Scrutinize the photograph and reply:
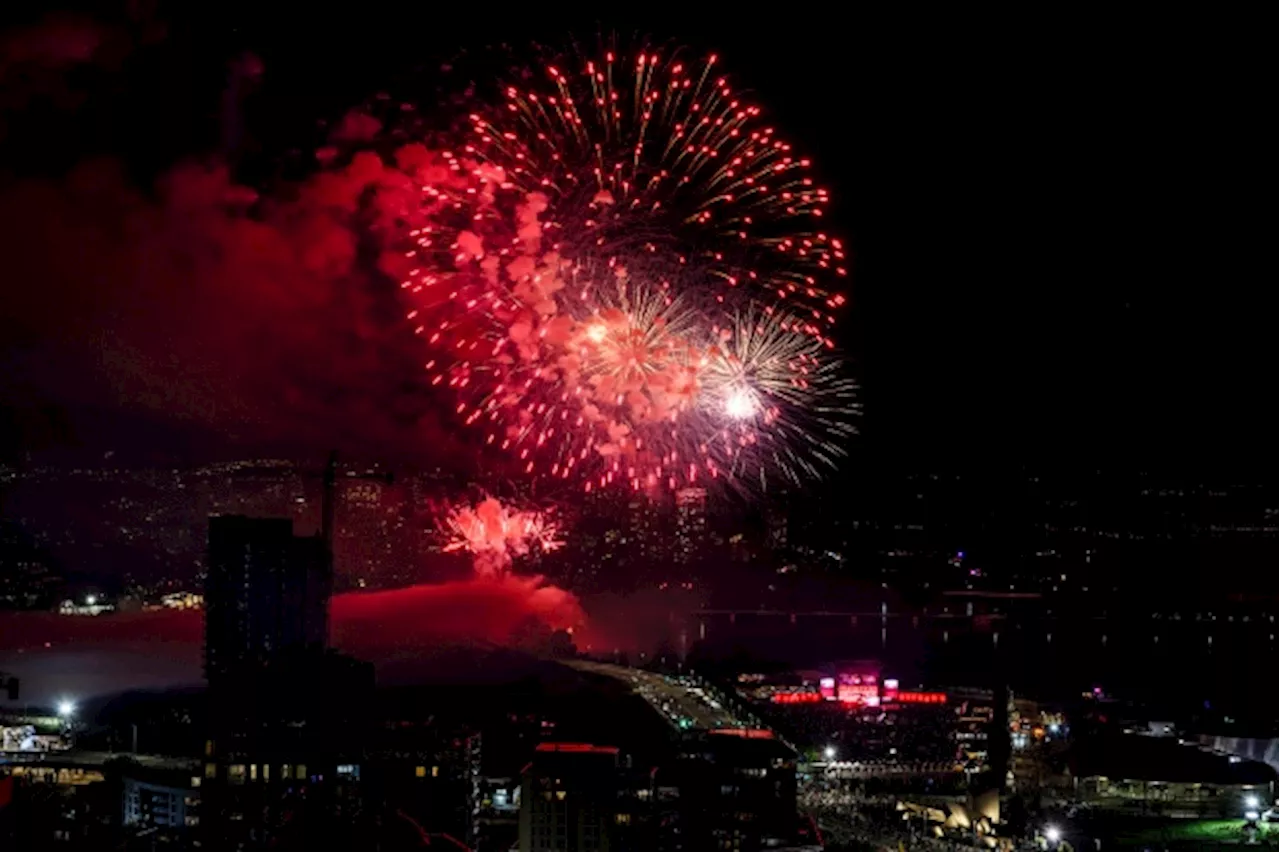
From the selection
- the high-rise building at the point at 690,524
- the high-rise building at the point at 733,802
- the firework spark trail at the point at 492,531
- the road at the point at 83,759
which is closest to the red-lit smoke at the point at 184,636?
the firework spark trail at the point at 492,531

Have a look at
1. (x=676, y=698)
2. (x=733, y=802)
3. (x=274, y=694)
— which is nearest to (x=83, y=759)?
(x=274, y=694)

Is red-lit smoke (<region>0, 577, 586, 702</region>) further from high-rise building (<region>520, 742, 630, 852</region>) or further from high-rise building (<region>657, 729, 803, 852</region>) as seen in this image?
high-rise building (<region>657, 729, 803, 852</region>)

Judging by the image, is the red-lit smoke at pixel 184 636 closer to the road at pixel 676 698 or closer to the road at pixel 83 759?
the road at pixel 83 759

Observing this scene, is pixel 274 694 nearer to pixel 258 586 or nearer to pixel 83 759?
pixel 258 586

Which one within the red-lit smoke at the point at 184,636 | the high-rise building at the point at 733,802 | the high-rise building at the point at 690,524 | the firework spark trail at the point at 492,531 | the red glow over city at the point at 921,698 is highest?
the high-rise building at the point at 690,524

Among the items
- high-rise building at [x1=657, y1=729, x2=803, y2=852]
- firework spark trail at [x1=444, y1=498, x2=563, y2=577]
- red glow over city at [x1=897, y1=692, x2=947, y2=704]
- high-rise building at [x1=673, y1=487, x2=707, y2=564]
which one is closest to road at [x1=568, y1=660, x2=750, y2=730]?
firework spark trail at [x1=444, y1=498, x2=563, y2=577]

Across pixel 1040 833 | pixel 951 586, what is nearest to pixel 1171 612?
pixel 951 586

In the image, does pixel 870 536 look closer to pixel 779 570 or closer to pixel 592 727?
pixel 779 570
